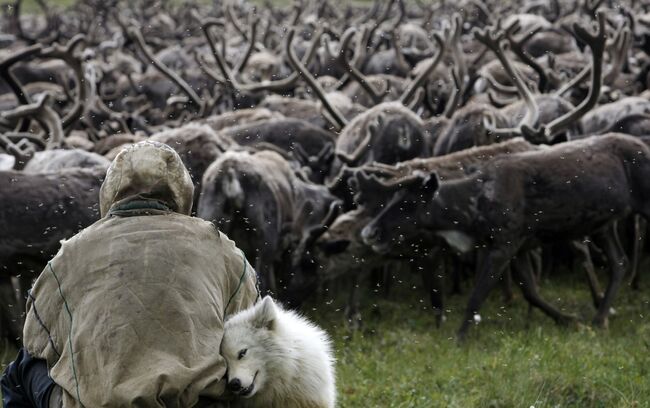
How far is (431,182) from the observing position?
8523mm

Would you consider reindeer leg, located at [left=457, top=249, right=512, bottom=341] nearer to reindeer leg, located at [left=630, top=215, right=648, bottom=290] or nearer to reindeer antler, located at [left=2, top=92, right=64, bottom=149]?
reindeer leg, located at [left=630, top=215, right=648, bottom=290]

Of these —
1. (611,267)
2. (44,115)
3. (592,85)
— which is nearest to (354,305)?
(611,267)

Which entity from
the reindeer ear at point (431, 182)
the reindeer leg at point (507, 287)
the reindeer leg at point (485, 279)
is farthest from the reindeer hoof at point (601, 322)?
the reindeer ear at point (431, 182)

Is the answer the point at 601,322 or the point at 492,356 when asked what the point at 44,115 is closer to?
the point at 492,356

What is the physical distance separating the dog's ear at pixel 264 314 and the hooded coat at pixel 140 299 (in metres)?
0.13

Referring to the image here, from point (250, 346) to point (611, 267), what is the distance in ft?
19.3

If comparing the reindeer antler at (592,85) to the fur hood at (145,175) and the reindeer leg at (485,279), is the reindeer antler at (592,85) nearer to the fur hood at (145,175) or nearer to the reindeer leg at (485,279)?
the reindeer leg at (485,279)

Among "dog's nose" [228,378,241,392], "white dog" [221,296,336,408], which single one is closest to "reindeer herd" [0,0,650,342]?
"white dog" [221,296,336,408]

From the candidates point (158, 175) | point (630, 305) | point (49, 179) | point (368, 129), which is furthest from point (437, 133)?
point (158, 175)

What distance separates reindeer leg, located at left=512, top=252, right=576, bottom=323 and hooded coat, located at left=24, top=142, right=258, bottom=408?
521cm

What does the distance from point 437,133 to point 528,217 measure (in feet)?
10.1

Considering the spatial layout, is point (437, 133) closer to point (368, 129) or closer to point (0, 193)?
point (368, 129)

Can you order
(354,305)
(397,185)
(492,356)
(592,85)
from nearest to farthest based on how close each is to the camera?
(492,356) < (397,185) < (354,305) < (592,85)

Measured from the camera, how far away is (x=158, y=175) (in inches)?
158
